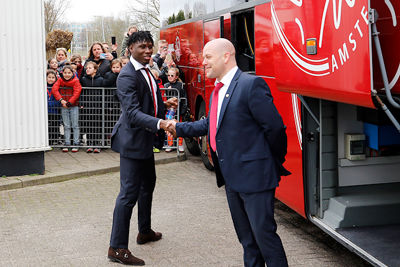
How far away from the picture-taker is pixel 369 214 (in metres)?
5.23

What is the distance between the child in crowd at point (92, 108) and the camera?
11352 mm

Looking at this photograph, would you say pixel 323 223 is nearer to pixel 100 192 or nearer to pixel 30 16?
pixel 100 192

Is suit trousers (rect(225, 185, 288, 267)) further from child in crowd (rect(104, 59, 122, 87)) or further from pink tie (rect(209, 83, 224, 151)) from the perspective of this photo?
child in crowd (rect(104, 59, 122, 87))

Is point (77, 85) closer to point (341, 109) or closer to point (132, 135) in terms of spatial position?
point (132, 135)

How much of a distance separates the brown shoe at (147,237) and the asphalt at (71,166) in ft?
10.7

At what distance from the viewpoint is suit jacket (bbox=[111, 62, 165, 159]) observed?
17.4 ft

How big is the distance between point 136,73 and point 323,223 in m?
2.16

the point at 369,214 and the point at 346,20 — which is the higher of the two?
the point at 346,20

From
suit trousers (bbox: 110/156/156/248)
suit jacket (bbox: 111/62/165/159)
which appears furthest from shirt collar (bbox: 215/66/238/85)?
suit trousers (bbox: 110/156/156/248)

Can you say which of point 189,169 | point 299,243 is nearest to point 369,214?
point 299,243

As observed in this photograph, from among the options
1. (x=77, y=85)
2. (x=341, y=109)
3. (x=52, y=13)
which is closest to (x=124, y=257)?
(x=341, y=109)

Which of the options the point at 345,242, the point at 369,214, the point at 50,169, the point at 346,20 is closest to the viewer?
the point at 346,20

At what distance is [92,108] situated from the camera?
11.4m

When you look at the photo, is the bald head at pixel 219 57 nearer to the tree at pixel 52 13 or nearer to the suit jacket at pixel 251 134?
the suit jacket at pixel 251 134
